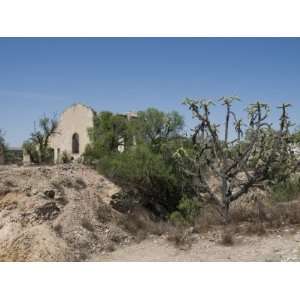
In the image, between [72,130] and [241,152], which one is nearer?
[241,152]

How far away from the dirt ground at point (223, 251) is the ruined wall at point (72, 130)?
1524 centimetres

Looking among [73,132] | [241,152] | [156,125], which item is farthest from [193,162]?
[73,132]

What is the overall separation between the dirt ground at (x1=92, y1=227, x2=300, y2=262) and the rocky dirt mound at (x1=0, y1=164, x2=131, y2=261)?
3.09 feet

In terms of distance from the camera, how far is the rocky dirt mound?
9.11m

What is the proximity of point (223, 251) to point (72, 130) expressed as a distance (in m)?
18.5

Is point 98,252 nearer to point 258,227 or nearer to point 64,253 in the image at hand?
point 64,253

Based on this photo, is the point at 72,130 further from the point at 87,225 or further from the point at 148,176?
the point at 87,225

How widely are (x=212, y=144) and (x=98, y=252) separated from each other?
4.28 m

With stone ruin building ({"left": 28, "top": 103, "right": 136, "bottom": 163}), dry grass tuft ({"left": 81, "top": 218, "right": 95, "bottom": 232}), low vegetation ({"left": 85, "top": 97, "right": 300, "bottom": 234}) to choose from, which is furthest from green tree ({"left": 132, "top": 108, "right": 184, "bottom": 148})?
dry grass tuft ({"left": 81, "top": 218, "right": 95, "bottom": 232})

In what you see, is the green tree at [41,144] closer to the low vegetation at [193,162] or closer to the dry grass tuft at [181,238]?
the low vegetation at [193,162]

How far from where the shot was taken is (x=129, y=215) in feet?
43.9

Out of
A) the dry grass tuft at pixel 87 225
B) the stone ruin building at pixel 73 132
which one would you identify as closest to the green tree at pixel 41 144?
the stone ruin building at pixel 73 132

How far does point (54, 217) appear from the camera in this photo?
1097 cm

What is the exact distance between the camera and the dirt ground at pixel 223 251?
7230 millimetres
